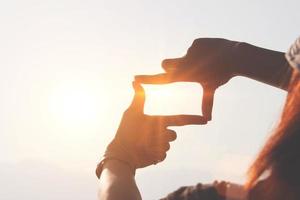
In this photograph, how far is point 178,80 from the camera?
9.91 ft

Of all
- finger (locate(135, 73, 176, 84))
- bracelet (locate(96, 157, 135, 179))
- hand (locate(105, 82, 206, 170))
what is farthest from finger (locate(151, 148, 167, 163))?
finger (locate(135, 73, 176, 84))

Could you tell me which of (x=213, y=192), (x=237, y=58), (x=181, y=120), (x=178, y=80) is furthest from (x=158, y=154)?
(x=213, y=192)

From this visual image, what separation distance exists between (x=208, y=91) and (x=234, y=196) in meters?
1.05

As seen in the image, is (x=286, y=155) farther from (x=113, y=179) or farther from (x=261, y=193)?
(x=113, y=179)

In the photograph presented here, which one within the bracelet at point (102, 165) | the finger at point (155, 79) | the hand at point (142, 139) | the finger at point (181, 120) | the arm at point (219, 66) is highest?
the arm at point (219, 66)

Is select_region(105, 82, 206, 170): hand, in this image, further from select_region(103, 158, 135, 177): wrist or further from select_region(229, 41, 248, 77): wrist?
select_region(229, 41, 248, 77): wrist

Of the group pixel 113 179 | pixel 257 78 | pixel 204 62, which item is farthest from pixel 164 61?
pixel 113 179

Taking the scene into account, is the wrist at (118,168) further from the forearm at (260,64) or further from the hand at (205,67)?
the forearm at (260,64)

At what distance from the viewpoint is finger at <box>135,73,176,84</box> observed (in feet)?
10.1

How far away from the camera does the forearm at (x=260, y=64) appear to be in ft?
9.09

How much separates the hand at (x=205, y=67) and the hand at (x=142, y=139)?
220 millimetres

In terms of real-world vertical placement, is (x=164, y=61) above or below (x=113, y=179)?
above

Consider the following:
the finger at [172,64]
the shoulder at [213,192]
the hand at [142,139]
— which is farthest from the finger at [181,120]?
the shoulder at [213,192]

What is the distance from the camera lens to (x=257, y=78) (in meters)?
2.86
